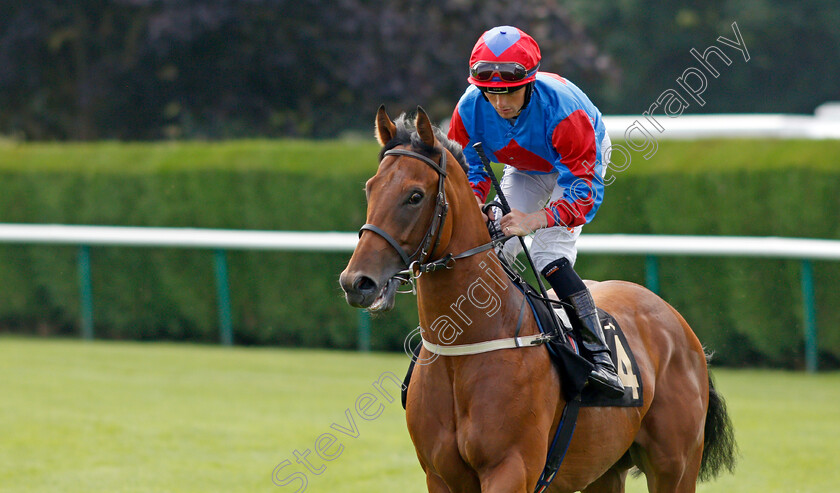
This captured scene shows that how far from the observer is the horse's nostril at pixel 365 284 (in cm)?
306

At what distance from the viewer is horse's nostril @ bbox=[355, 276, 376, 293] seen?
3061 millimetres

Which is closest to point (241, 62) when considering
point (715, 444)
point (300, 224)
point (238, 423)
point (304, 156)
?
point (304, 156)

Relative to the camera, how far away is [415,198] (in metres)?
3.25

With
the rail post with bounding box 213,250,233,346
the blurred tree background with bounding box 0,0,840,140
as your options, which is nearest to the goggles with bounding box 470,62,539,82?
the rail post with bounding box 213,250,233,346

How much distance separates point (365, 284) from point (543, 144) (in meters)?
1.02

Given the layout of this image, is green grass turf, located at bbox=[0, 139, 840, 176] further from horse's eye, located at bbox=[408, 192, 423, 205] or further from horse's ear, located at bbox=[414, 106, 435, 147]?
horse's eye, located at bbox=[408, 192, 423, 205]

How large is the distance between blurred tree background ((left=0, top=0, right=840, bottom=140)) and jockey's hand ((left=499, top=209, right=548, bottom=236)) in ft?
37.6

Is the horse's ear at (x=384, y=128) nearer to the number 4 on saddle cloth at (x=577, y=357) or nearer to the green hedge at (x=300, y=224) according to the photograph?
the number 4 on saddle cloth at (x=577, y=357)

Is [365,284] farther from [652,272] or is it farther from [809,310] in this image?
[809,310]

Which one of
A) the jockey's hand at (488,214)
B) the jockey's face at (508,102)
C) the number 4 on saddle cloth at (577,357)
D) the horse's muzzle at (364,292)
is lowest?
the number 4 on saddle cloth at (577,357)

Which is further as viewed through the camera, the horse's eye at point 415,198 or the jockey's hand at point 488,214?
the jockey's hand at point 488,214

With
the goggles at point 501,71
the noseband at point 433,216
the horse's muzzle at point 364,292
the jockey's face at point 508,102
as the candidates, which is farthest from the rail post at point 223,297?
the horse's muzzle at point 364,292

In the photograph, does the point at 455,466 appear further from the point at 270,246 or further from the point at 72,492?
the point at 270,246

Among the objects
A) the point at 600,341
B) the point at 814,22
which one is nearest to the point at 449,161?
the point at 600,341
